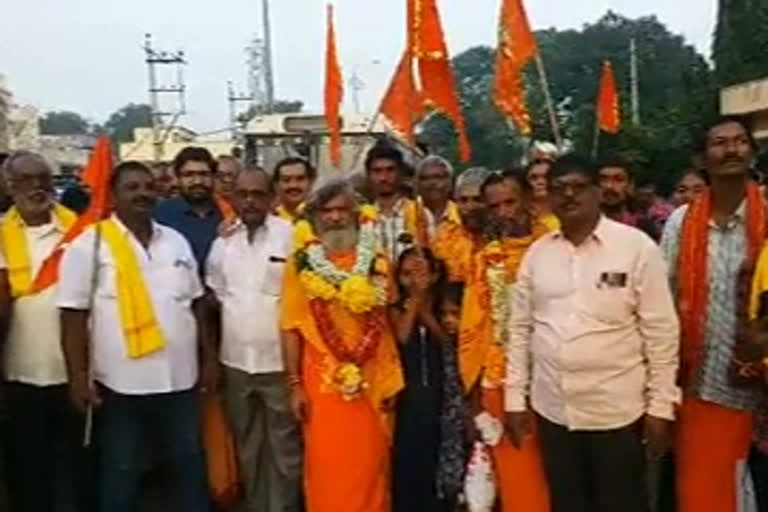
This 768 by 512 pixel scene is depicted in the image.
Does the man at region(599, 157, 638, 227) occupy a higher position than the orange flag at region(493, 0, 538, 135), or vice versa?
the orange flag at region(493, 0, 538, 135)

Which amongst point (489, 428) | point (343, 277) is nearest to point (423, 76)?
point (343, 277)

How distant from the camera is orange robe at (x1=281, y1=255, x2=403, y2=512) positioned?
5.70 m

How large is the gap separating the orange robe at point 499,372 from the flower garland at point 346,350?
1.32 feet

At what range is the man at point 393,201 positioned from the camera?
19.9ft

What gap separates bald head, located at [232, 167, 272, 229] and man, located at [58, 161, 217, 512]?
339mm

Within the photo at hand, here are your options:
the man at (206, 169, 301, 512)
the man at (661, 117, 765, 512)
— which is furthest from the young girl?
the man at (661, 117, 765, 512)

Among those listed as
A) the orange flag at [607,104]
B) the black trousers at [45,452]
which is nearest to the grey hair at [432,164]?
the black trousers at [45,452]

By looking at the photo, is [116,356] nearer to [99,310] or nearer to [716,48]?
[99,310]

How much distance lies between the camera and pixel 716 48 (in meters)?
25.5

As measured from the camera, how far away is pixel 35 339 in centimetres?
566

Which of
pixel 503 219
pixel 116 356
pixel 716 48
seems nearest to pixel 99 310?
pixel 116 356

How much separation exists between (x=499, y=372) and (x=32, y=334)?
2.00m

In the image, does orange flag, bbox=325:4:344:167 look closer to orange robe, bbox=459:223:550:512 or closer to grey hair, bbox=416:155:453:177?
grey hair, bbox=416:155:453:177

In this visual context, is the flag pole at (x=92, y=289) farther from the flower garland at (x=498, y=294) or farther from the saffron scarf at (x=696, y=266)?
the saffron scarf at (x=696, y=266)
